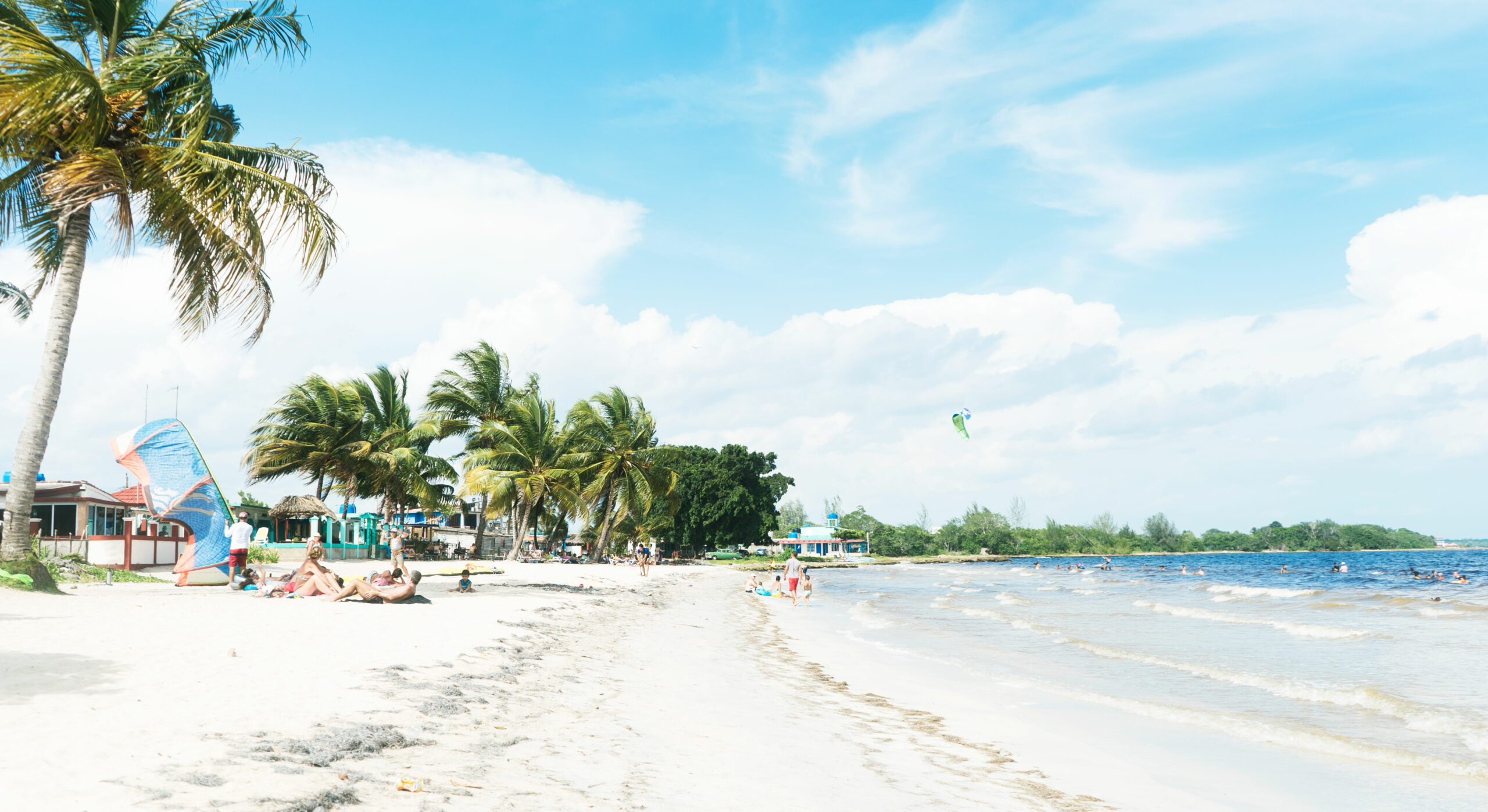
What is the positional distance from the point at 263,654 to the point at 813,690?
561 centimetres

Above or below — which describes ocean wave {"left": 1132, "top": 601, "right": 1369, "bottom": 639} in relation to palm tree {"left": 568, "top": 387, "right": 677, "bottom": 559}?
below

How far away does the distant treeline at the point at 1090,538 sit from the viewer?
112438 millimetres

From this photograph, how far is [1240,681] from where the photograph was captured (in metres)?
11.2

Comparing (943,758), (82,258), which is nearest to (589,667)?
(943,758)

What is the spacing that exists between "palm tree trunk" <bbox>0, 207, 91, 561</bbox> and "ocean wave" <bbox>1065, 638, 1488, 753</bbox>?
1629 centimetres

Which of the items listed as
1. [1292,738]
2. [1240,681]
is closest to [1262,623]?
[1240,681]

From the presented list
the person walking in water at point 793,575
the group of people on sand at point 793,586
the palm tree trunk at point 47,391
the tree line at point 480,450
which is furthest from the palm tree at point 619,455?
the palm tree trunk at point 47,391

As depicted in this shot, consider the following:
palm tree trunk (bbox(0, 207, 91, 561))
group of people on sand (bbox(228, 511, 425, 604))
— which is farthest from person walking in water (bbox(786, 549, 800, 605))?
palm tree trunk (bbox(0, 207, 91, 561))

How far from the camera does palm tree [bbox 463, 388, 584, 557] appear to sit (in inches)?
1241

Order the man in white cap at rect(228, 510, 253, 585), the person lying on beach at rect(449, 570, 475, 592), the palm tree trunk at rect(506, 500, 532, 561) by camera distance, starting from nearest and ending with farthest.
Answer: the man in white cap at rect(228, 510, 253, 585)
the person lying on beach at rect(449, 570, 475, 592)
the palm tree trunk at rect(506, 500, 532, 561)

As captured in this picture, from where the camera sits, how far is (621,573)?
33.0 meters

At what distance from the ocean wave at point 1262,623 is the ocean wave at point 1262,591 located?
8632 millimetres

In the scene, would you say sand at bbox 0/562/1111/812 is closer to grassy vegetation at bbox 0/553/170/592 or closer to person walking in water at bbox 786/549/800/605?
grassy vegetation at bbox 0/553/170/592

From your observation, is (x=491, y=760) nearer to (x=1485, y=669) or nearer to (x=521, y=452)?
(x=1485, y=669)
